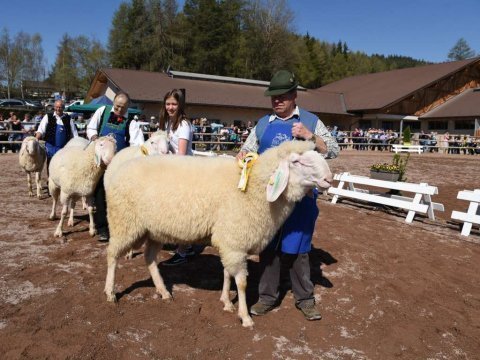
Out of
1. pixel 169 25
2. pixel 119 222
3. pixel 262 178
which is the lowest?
pixel 119 222

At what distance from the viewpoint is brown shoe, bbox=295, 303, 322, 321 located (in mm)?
3893

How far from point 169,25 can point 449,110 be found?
116ft

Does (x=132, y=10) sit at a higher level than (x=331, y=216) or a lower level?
higher

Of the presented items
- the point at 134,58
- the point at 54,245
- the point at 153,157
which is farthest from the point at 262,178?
the point at 134,58

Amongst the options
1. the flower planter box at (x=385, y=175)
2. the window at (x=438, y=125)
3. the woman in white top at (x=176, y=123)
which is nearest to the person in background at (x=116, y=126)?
the woman in white top at (x=176, y=123)

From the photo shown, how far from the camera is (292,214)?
388 cm

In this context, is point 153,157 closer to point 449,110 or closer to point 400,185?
point 400,185

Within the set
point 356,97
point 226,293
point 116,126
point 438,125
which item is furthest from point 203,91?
point 226,293

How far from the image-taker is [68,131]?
7.96m

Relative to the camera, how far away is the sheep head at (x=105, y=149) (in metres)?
5.38

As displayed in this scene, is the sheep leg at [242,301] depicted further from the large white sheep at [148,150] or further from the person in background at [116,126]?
the person in background at [116,126]

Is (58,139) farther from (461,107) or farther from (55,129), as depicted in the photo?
(461,107)

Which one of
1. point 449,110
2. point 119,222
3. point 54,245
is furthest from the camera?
point 449,110

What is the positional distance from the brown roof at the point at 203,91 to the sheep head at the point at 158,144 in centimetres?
2388
